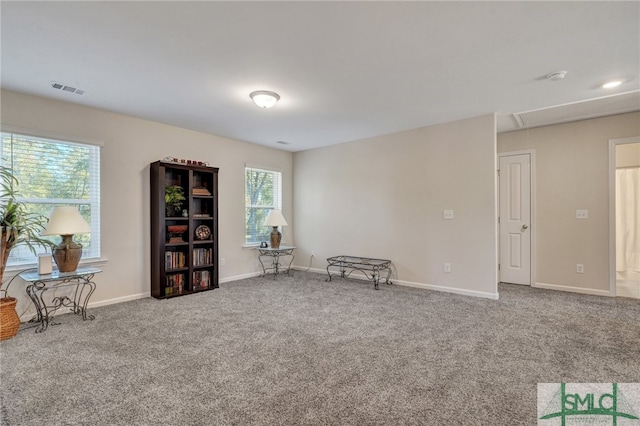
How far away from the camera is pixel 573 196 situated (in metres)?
4.48

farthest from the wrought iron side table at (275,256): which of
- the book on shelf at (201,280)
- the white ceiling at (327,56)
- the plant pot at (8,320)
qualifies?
the plant pot at (8,320)

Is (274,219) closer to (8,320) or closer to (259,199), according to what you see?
(259,199)

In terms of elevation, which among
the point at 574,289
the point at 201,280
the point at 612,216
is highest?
the point at 612,216

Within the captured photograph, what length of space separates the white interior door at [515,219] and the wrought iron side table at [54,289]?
228 inches

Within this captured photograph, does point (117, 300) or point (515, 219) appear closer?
point (117, 300)

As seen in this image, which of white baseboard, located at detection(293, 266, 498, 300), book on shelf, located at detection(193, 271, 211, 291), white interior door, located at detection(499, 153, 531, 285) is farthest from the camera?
Answer: white interior door, located at detection(499, 153, 531, 285)

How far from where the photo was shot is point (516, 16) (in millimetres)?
2055

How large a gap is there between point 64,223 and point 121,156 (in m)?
1.21

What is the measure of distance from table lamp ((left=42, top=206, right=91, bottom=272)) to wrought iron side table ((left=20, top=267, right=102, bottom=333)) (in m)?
0.12

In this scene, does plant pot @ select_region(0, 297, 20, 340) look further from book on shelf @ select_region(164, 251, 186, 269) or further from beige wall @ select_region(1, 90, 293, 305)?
book on shelf @ select_region(164, 251, 186, 269)

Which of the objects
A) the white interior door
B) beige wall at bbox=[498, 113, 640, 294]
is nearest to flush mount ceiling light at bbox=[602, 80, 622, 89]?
beige wall at bbox=[498, 113, 640, 294]

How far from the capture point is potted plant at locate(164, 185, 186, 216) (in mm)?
4344

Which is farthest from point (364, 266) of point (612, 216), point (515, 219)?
point (612, 216)

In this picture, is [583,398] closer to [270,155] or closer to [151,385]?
[151,385]
